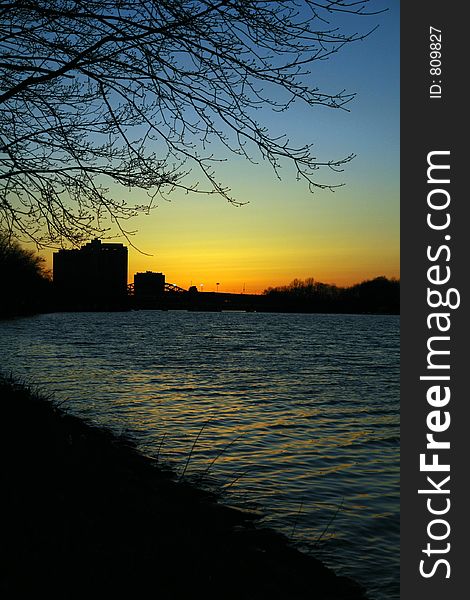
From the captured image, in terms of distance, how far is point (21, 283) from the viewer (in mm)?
93688

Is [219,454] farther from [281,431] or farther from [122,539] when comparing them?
[122,539]

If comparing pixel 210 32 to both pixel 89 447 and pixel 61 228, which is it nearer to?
pixel 61 228

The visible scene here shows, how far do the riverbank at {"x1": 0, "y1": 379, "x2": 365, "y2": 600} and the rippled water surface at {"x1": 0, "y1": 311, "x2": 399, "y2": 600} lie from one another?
0.91 metres

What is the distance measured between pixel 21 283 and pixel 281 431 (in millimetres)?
85491

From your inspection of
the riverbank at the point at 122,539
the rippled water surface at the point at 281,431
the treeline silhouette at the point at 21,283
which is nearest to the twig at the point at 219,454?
the rippled water surface at the point at 281,431

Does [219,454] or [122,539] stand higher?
[122,539]

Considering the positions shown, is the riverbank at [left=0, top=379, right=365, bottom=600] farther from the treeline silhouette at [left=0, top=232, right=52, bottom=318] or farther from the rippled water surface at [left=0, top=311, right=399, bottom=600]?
the treeline silhouette at [left=0, top=232, right=52, bottom=318]

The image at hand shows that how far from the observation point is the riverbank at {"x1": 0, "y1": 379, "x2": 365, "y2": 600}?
401cm

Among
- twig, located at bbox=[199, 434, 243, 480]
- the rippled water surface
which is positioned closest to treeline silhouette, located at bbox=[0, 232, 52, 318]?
the rippled water surface

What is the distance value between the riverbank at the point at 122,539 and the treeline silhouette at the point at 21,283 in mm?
63679

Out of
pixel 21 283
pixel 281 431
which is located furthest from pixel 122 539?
pixel 21 283

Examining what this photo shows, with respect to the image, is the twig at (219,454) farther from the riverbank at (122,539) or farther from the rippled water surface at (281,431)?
the riverbank at (122,539)

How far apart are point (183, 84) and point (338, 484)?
671 centimetres

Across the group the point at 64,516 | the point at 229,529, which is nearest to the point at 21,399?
the point at 229,529
